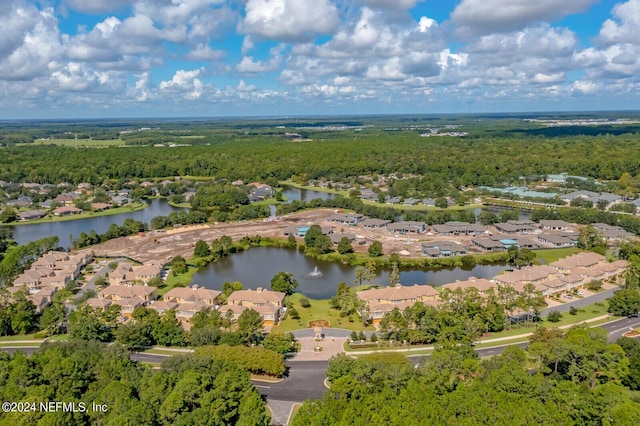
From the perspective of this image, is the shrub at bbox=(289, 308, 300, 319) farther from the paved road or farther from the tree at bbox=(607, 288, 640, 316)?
the tree at bbox=(607, 288, 640, 316)

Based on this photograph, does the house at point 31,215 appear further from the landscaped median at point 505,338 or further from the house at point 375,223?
the landscaped median at point 505,338

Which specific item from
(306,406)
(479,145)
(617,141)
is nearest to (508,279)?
(306,406)

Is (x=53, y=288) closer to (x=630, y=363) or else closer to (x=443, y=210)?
(x=630, y=363)

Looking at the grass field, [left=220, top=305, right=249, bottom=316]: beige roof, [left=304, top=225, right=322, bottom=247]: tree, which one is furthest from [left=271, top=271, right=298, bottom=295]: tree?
the grass field

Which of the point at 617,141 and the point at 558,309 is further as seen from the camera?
the point at 617,141

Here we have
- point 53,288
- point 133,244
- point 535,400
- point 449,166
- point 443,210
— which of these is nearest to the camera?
point 535,400

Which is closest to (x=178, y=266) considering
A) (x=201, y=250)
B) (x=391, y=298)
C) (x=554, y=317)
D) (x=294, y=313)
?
(x=201, y=250)
